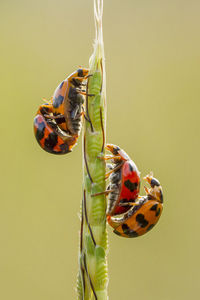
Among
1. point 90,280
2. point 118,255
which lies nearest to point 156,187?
point 90,280

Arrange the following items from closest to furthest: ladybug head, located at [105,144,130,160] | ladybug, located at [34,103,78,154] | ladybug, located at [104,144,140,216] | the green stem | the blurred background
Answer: the green stem
ladybug, located at [104,144,140,216]
ladybug head, located at [105,144,130,160]
ladybug, located at [34,103,78,154]
the blurred background

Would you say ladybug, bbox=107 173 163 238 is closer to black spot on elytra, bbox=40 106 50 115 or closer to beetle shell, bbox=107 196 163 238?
beetle shell, bbox=107 196 163 238

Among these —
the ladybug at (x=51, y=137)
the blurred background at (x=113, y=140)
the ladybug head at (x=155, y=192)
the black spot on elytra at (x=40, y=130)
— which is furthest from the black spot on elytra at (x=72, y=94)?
the blurred background at (x=113, y=140)

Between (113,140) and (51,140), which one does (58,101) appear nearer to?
(51,140)

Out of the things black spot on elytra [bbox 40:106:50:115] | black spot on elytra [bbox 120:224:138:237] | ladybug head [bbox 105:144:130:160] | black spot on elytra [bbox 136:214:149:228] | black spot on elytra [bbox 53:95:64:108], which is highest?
black spot on elytra [bbox 40:106:50:115]

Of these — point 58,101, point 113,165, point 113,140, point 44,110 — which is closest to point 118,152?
point 113,165

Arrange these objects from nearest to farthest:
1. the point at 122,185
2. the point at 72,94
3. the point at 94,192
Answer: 1. the point at 94,192
2. the point at 122,185
3. the point at 72,94

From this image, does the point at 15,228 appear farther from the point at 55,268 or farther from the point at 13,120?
the point at 13,120

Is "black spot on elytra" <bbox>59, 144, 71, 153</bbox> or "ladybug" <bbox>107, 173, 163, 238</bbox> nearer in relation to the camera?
"ladybug" <bbox>107, 173, 163, 238</bbox>

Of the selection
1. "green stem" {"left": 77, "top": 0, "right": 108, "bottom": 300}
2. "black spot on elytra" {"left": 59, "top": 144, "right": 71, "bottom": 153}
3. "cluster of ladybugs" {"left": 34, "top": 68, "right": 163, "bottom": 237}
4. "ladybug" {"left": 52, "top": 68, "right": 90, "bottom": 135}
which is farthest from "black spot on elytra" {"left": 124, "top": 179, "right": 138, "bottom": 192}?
"black spot on elytra" {"left": 59, "top": 144, "right": 71, "bottom": 153}

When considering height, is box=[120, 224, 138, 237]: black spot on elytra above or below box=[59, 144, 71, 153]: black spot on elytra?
below
